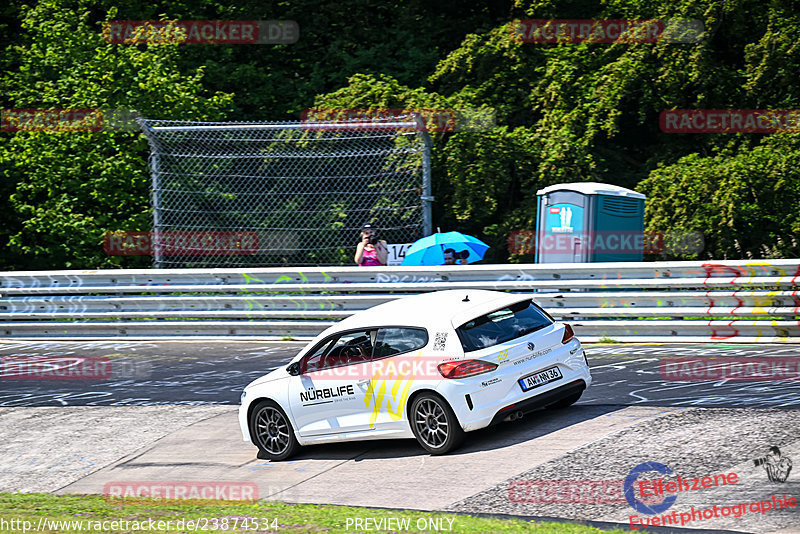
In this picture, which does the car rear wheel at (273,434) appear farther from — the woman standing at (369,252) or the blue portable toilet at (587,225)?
the blue portable toilet at (587,225)

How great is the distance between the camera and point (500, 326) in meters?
9.59

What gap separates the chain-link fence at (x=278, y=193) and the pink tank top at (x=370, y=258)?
73 cm

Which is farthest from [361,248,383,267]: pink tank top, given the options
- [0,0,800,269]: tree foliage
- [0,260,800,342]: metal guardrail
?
[0,0,800,269]: tree foliage

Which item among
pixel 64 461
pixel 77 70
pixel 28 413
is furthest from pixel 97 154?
pixel 64 461

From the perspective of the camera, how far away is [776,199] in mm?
20531

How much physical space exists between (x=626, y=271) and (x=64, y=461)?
7793 mm

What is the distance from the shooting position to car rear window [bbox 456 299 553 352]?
369 inches

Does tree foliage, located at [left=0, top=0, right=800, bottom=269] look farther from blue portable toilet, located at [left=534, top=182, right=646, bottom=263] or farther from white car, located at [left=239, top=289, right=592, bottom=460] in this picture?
white car, located at [left=239, top=289, right=592, bottom=460]

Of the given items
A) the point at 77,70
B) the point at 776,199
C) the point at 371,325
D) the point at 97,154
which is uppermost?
the point at 77,70

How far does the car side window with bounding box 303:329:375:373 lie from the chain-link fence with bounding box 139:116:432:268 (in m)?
7.03

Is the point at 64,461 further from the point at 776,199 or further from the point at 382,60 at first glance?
the point at 382,60

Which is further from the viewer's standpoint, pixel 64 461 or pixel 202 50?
pixel 202 50

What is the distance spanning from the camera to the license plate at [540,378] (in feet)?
30.8

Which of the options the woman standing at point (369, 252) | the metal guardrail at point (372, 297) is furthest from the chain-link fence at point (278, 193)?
the metal guardrail at point (372, 297)
